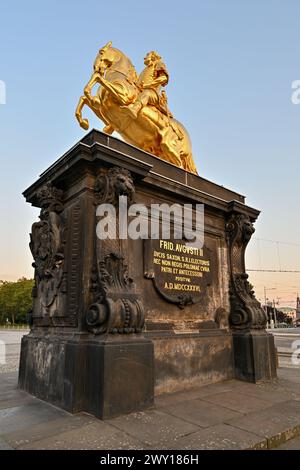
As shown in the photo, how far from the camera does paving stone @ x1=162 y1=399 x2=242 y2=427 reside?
453 centimetres

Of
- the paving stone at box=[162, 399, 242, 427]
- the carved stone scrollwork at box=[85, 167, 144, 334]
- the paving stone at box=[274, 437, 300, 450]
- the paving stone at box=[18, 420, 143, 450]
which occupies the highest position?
the carved stone scrollwork at box=[85, 167, 144, 334]

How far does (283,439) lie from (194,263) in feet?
12.7

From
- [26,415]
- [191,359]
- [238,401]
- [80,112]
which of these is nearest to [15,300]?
[80,112]

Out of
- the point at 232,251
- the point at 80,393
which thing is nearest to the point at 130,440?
the point at 80,393

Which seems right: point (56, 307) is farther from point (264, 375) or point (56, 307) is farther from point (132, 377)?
point (264, 375)

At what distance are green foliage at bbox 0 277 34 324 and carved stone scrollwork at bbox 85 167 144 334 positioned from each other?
87.7m

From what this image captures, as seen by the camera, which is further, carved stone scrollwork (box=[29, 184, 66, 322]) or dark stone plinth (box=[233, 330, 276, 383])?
dark stone plinth (box=[233, 330, 276, 383])

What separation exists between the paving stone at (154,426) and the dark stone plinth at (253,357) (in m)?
3.12

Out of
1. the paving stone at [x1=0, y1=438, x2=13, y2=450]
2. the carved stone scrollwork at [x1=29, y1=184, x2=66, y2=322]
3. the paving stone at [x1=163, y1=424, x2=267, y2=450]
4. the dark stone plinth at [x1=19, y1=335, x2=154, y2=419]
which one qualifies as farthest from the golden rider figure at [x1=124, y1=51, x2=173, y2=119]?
the paving stone at [x1=0, y1=438, x2=13, y2=450]

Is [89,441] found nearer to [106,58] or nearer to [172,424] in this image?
[172,424]

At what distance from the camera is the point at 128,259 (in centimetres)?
602

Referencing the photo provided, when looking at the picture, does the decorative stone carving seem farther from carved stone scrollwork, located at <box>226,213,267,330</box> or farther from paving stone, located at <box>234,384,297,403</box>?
paving stone, located at <box>234,384,297,403</box>
